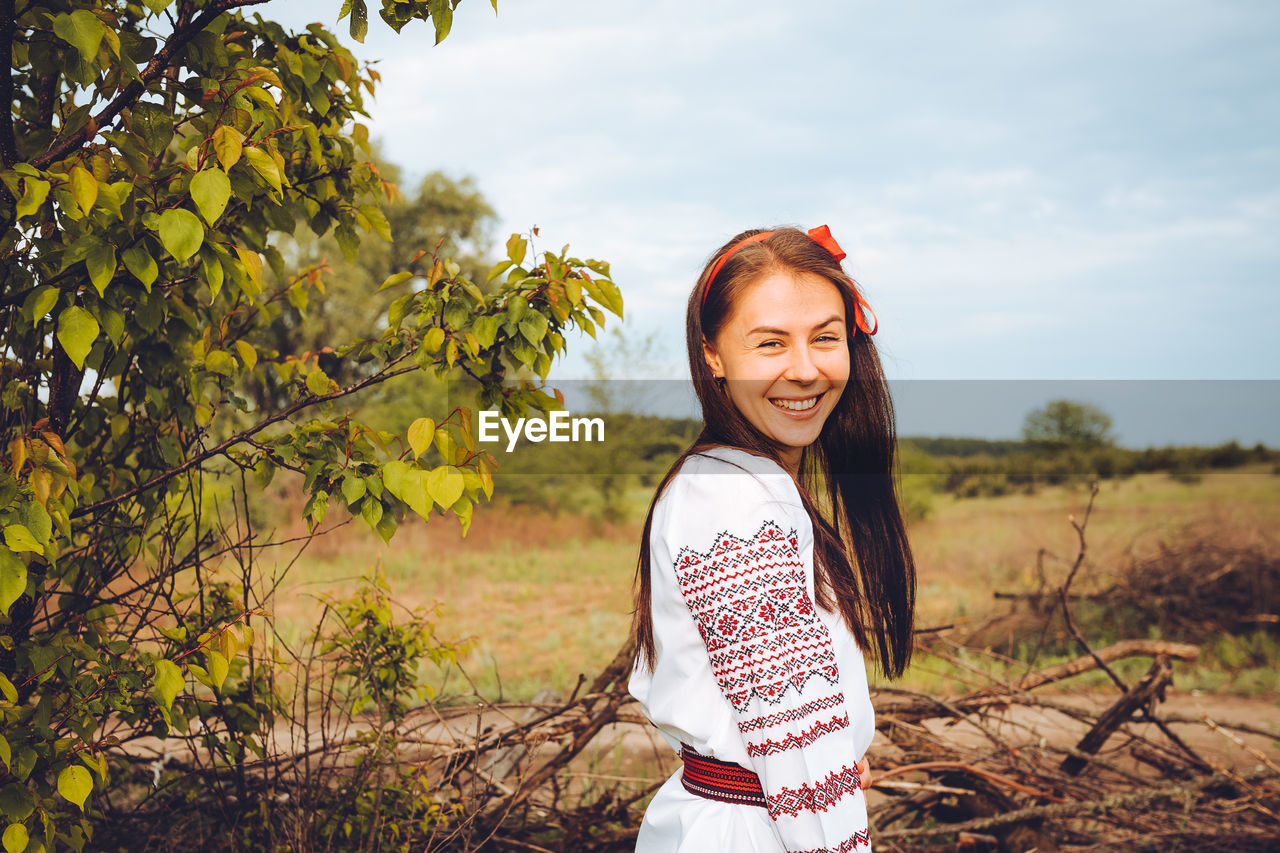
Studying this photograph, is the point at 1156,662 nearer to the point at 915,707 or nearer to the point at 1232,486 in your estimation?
the point at 915,707

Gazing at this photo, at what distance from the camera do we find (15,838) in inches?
64.7

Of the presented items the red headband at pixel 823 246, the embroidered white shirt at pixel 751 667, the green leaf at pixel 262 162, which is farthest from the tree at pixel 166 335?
the embroidered white shirt at pixel 751 667

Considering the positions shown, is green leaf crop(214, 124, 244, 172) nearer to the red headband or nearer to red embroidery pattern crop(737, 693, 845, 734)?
the red headband

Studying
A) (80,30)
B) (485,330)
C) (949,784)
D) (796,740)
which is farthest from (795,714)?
(949,784)

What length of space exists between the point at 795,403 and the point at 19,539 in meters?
1.37

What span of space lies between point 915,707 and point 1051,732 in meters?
2.90

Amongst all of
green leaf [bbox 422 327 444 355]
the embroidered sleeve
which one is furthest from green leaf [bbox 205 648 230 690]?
the embroidered sleeve

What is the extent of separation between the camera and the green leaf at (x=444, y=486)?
1699 mm

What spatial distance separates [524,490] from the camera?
56.0 ft

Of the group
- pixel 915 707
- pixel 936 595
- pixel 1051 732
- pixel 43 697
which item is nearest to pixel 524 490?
pixel 936 595

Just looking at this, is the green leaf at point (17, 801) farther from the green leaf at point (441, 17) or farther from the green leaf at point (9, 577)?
the green leaf at point (441, 17)

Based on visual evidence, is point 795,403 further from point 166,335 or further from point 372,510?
point 166,335

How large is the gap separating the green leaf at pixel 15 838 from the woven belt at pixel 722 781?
1.26 metres

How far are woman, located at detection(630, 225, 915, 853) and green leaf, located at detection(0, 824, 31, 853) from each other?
3.84 ft
